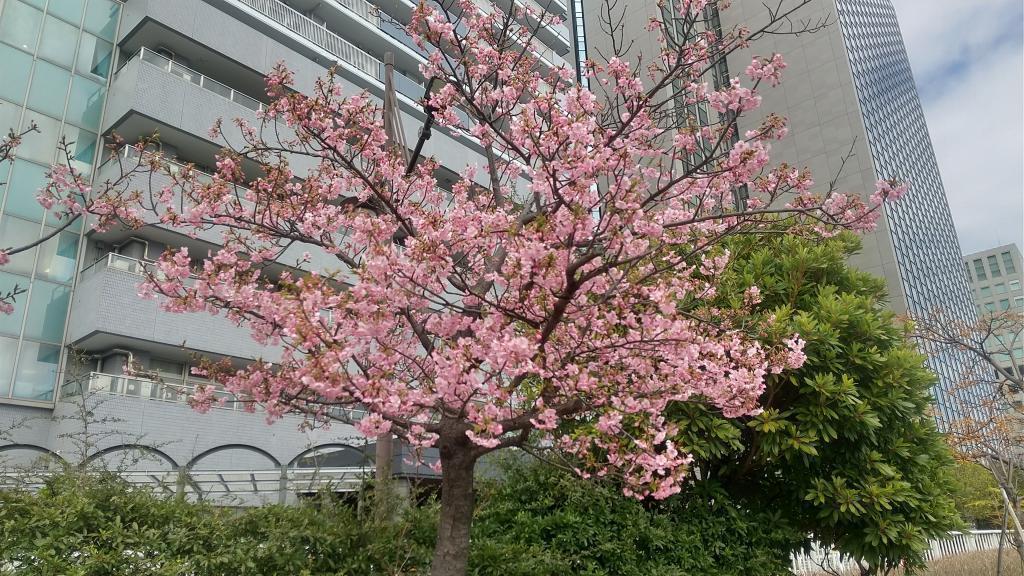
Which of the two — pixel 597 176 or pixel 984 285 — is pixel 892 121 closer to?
pixel 984 285

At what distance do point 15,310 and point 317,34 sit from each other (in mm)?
10829

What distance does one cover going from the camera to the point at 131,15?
16.7m

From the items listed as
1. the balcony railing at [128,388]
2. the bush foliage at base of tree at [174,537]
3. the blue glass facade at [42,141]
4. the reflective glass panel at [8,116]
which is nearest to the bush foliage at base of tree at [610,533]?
the bush foliage at base of tree at [174,537]

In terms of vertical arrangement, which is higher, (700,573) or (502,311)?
(502,311)

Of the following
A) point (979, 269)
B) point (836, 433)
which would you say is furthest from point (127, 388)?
point (979, 269)

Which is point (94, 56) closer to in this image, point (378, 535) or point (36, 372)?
point (36, 372)

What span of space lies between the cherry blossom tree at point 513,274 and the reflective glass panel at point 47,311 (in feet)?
29.4

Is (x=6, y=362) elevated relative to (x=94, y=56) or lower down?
lower down

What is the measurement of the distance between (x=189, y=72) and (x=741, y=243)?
46.0 ft

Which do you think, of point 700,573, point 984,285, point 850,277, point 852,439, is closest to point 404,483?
point 700,573

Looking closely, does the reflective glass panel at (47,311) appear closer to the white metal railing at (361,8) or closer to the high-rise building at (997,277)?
the white metal railing at (361,8)

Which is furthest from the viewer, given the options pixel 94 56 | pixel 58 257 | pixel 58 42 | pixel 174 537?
pixel 94 56

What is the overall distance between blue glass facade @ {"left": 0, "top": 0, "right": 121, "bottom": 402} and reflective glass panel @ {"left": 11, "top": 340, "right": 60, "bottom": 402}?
18 mm

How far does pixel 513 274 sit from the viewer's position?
4613mm
